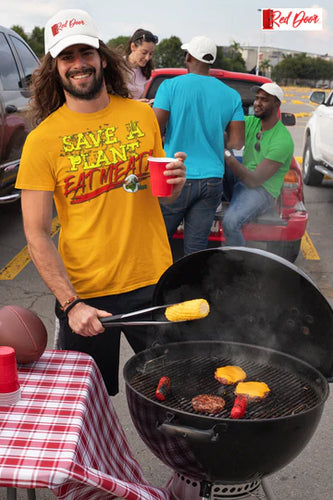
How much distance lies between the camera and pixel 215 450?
6.75 feet

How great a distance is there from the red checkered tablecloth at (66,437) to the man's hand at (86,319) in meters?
0.20

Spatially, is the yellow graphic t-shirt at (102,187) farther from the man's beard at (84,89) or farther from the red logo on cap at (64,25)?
the red logo on cap at (64,25)

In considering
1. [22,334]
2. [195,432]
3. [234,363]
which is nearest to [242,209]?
[234,363]

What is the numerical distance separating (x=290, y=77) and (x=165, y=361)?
411 ft

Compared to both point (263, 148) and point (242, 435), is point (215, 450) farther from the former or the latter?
point (263, 148)

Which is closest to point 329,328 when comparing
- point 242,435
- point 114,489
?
point 242,435

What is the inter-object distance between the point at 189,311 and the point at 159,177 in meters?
0.65

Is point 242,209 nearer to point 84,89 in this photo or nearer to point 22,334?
point 84,89

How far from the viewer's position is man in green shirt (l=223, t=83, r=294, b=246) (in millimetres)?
5367

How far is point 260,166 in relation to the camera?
5.45 metres

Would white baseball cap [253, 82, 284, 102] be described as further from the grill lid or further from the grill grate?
the grill grate

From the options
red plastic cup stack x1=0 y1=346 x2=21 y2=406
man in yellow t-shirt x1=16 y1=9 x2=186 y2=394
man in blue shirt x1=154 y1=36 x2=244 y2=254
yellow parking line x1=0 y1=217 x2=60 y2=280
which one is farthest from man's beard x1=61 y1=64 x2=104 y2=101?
yellow parking line x1=0 y1=217 x2=60 y2=280

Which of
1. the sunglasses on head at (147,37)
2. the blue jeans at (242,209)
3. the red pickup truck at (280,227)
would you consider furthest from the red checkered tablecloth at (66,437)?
the sunglasses on head at (147,37)

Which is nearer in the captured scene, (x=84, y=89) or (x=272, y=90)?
(x=84, y=89)
